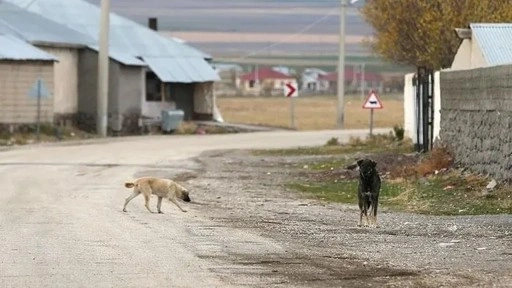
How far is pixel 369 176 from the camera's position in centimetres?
1744

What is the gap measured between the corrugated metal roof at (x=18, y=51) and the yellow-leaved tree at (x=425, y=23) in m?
12.4

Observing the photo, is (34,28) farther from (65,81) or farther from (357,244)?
(357,244)

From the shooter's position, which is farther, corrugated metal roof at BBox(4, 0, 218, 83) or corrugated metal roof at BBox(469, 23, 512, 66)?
corrugated metal roof at BBox(4, 0, 218, 83)

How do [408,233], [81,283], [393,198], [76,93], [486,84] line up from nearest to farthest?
[81,283] → [408,233] → [393,198] → [486,84] → [76,93]

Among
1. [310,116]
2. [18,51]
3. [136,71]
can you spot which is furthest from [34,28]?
[310,116]

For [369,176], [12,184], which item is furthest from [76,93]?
[369,176]

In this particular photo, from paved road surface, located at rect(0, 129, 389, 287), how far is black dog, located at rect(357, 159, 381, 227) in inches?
Answer: 70.3

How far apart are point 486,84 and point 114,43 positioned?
37.2 m

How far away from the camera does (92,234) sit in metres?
16.1

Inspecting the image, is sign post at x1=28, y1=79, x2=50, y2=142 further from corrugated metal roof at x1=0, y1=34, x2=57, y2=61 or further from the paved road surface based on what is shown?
the paved road surface

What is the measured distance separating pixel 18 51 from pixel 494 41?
22.2 m

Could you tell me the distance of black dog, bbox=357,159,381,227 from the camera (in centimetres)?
1720

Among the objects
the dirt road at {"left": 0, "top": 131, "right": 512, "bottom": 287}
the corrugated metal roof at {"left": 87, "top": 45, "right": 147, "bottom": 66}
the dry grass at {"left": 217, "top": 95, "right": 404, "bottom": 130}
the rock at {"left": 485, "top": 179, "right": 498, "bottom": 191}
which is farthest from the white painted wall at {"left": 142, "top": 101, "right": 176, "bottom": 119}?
the rock at {"left": 485, "top": 179, "right": 498, "bottom": 191}

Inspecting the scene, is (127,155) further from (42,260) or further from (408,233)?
(42,260)
